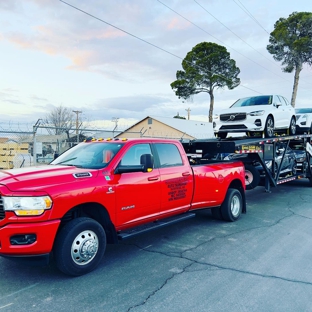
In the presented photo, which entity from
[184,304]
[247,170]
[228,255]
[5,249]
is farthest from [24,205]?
[247,170]

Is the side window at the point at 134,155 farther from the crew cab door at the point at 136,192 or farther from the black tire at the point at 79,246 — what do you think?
the black tire at the point at 79,246

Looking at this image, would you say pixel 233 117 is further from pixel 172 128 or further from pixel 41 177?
pixel 172 128

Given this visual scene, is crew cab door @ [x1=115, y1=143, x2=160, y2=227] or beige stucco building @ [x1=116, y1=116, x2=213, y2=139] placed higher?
beige stucco building @ [x1=116, y1=116, x2=213, y2=139]

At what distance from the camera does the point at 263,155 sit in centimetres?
927

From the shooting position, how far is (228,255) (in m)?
4.98

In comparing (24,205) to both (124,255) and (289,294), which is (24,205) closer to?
(124,255)

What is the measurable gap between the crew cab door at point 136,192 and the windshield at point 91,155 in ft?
0.77

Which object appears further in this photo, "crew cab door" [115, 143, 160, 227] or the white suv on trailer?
the white suv on trailer

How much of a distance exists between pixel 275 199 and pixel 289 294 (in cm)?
669

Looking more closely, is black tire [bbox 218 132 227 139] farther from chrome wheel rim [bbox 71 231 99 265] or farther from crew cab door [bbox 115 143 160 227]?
chrome wheel rim [bbox 71 231 99 265]

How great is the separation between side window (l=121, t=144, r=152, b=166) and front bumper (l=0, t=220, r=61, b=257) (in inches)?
62.8

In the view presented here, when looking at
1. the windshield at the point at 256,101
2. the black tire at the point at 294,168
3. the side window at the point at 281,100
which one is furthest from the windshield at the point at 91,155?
the black tire at the point at 294,168

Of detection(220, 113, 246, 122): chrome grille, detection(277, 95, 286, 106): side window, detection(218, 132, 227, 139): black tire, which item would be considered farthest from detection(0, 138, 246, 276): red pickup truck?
detection(277, 95, 286, 106): side window

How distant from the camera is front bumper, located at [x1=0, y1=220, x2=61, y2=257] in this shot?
366 centimetres
